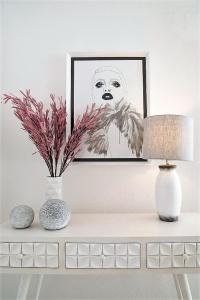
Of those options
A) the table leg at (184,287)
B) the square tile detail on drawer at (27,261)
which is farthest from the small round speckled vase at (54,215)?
the table leg at (184,287)

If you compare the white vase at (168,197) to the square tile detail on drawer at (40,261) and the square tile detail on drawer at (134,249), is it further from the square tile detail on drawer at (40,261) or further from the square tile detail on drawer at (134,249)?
the square tile detail on drawer at (40,261)

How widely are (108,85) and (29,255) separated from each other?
100 centimetres

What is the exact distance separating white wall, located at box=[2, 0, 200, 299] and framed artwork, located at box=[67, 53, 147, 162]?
0.25 feet

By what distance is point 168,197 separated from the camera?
1029 millimetres

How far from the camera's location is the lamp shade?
3.18 ft

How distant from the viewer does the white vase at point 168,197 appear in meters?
1.03

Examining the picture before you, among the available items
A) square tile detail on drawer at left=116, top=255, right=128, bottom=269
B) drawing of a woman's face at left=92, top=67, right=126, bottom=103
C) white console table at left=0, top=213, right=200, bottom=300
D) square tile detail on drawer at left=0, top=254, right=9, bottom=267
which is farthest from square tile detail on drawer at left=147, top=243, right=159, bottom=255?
drawing of a woman's face at left=92, top=67, right=126, bottom=103

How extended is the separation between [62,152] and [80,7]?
94 cm

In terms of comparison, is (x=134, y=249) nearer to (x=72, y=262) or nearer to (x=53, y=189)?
(x=72, y=262)

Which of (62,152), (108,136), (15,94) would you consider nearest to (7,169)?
(62,152)

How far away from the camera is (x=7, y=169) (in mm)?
1290

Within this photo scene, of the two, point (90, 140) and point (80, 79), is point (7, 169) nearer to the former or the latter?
point (90, 140)

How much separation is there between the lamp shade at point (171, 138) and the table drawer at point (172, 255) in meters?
0.38

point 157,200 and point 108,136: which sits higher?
point 108,136
